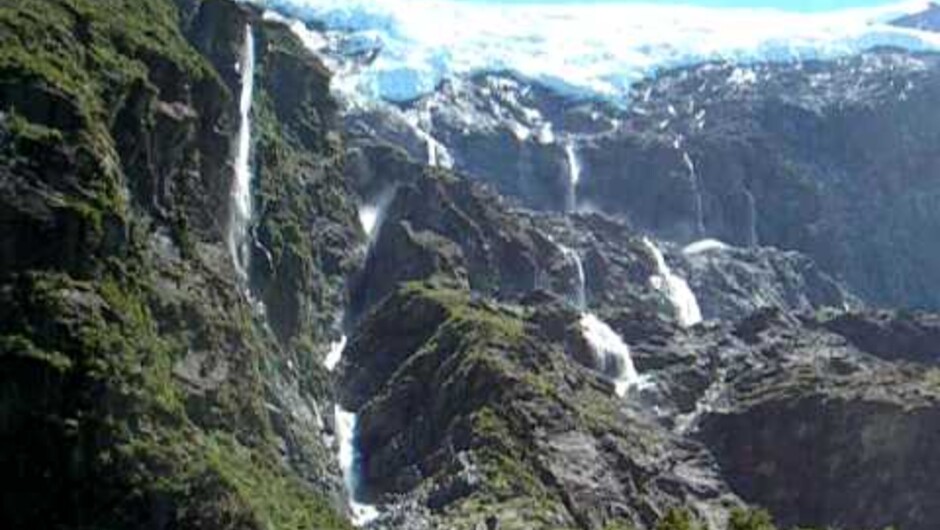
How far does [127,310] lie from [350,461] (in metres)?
51.0

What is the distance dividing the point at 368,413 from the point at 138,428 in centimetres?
6251

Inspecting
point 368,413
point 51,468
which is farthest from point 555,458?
point 51,468

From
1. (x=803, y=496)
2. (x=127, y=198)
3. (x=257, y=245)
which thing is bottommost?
(x=803, y=496)

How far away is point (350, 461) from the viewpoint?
176 m

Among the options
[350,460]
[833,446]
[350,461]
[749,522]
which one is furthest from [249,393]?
[833,446]

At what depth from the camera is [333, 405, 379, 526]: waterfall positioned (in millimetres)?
161450

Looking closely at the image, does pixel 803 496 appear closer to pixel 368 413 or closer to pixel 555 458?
pixel 555 458

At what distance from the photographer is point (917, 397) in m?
183

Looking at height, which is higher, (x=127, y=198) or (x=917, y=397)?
(x=127, y=198)

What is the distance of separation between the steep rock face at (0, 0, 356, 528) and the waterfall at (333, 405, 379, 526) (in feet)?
13.9

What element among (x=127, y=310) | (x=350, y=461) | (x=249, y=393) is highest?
(x=127, y=310)

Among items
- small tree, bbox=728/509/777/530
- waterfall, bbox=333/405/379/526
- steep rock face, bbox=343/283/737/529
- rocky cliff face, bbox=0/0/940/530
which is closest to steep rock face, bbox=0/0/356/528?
rocky cliff face, bbox=0/0/940/530

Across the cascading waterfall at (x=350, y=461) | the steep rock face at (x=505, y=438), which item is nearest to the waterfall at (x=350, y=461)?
the cascading waterfall at (x=350, y=461)

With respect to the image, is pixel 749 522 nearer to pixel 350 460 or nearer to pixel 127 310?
pixel 127 310
